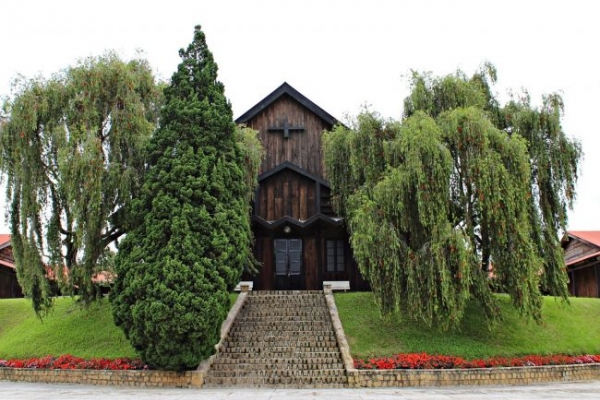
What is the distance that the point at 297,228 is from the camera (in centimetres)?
2183

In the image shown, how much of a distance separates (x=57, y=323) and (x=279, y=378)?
858 cm

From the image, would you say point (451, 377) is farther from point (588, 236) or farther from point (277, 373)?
point (588, 236)

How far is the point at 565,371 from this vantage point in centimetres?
1477

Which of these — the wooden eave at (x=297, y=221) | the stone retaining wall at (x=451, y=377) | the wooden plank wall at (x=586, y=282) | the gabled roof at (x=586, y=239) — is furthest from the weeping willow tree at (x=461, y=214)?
the wooden plank wall at (x=586, y=282)

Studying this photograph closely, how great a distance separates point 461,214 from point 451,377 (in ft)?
14.8

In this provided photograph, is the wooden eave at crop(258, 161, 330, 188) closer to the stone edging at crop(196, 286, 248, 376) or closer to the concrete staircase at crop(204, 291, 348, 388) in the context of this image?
the stone edging at crop(196, 286, 248, 376)

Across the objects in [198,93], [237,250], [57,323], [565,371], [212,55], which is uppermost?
[212,55]

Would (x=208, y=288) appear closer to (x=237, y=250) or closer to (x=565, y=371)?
(x=237, y=250)

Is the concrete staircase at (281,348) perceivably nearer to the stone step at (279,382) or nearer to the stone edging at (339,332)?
the stone step at (279,382)

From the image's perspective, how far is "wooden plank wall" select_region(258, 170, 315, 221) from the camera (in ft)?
74.3

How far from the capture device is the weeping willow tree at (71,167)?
1527 centimetres

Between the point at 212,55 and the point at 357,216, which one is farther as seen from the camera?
the point at 212,55

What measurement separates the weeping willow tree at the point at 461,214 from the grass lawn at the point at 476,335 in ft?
3.10

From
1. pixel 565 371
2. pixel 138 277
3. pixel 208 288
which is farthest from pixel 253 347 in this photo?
pixel 565 371
